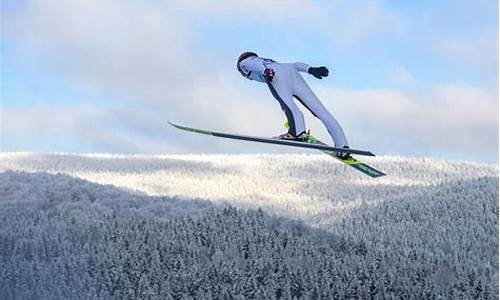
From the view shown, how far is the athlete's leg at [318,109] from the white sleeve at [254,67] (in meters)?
0.52

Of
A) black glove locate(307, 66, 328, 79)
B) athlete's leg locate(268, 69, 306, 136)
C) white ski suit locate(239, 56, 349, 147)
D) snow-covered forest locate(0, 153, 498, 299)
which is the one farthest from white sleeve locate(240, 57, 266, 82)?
snow-covered forest locate(0, 153, 498, 299)

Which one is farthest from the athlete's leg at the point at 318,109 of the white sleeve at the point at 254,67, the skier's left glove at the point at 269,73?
the white sleeve at the point at 254,67

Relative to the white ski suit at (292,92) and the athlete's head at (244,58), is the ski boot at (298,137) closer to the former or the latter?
the white ski suit at (292,92)

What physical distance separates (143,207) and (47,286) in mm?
7816

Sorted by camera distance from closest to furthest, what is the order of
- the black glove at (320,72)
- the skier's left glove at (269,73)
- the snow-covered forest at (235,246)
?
1. the skier's left glove at (269,73)
2. the black glove at (320,72)
3. the snow-covered forest at (235,246)

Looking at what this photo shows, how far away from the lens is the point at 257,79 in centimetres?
967

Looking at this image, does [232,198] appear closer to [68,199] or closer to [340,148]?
[68,199]

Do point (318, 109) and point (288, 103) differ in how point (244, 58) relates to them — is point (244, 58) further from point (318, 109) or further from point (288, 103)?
point (318, 109)

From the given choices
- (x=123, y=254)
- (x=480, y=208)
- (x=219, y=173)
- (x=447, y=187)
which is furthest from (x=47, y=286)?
(x=219, y=173)

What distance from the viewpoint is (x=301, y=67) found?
9.84m

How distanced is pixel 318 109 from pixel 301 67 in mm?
590

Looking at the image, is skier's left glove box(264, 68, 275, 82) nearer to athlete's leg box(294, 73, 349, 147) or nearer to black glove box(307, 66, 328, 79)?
athlete's leg box(294, 73, 349, 147)

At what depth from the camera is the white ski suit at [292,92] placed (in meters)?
9.59

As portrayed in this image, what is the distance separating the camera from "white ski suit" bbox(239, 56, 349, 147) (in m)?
9.59
